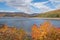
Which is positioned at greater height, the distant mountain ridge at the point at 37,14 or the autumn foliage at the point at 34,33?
the distant mountain ridge at the point at 37,14

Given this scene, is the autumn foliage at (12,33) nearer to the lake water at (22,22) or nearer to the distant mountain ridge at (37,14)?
the lake water at (22,22)

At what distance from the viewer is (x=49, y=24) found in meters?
1.97

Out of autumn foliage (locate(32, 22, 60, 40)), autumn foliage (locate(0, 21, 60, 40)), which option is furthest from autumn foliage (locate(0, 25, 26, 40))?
autumn foliage (locate(32, 22, 60, 40))

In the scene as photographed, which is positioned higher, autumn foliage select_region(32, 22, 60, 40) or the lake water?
the lake water

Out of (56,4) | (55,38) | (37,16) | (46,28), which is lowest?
(55,38)

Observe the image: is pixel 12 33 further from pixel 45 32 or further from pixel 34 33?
pixel 45 32

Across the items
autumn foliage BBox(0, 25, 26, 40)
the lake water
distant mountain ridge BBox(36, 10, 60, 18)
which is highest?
distant mountain ridge BBox(36, 10, 60, 18)

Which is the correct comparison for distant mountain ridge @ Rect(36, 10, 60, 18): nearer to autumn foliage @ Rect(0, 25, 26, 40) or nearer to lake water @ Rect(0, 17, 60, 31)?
lake water @ Rect(0, 17, 60, 31)

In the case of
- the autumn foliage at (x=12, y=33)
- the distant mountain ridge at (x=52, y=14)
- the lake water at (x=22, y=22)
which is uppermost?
the distant mountain ridge at (x=52, y=14)

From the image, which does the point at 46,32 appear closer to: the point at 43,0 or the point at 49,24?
the point at 49,24

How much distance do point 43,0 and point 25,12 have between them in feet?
0.92

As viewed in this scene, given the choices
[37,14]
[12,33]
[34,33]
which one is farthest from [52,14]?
[12,33]

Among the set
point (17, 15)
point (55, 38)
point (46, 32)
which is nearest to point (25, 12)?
point (17, 15)

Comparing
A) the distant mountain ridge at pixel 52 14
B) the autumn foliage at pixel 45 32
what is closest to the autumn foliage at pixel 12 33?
the autumn foliage at pixel 45 32
